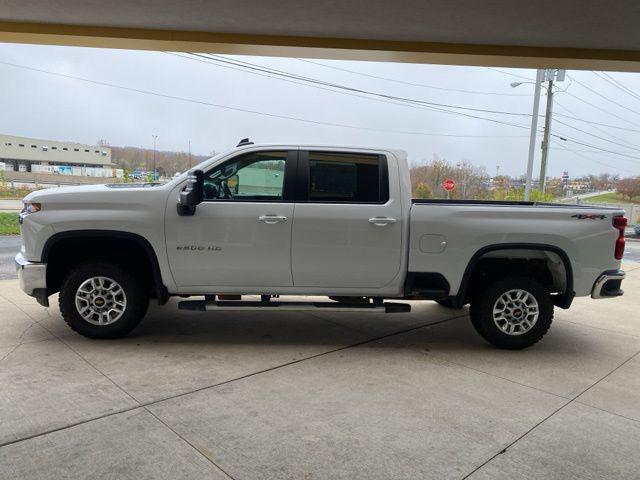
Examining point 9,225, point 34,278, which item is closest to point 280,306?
point 34,278

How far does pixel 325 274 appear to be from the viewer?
5043mm

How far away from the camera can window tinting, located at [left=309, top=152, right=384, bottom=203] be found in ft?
16.7

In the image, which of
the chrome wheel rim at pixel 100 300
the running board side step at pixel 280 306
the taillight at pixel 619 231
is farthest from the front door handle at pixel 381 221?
the chrome wheel rim at pixel 100 300

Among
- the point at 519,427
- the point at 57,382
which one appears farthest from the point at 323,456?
the point at 57,382

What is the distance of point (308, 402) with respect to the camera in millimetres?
3777

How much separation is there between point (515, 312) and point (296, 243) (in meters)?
2.45

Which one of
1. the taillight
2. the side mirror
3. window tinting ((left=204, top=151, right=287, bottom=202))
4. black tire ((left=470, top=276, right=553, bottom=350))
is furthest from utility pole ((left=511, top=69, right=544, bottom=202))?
the side mirror

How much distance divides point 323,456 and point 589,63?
21.6 ft

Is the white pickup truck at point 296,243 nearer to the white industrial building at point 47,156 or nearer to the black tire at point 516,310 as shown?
the black tire at point 516,310

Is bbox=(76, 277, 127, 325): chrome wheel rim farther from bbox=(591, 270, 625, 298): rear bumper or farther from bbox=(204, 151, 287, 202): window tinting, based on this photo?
bbox=(591, 270, 625, 298): rear bumper

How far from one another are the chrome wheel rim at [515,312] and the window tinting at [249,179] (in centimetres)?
262

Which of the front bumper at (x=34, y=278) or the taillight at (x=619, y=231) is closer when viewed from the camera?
the front bumper at (x=34, y=278)

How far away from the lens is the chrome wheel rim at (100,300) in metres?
4.91

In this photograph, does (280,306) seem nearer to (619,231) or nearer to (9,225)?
(619,231)
